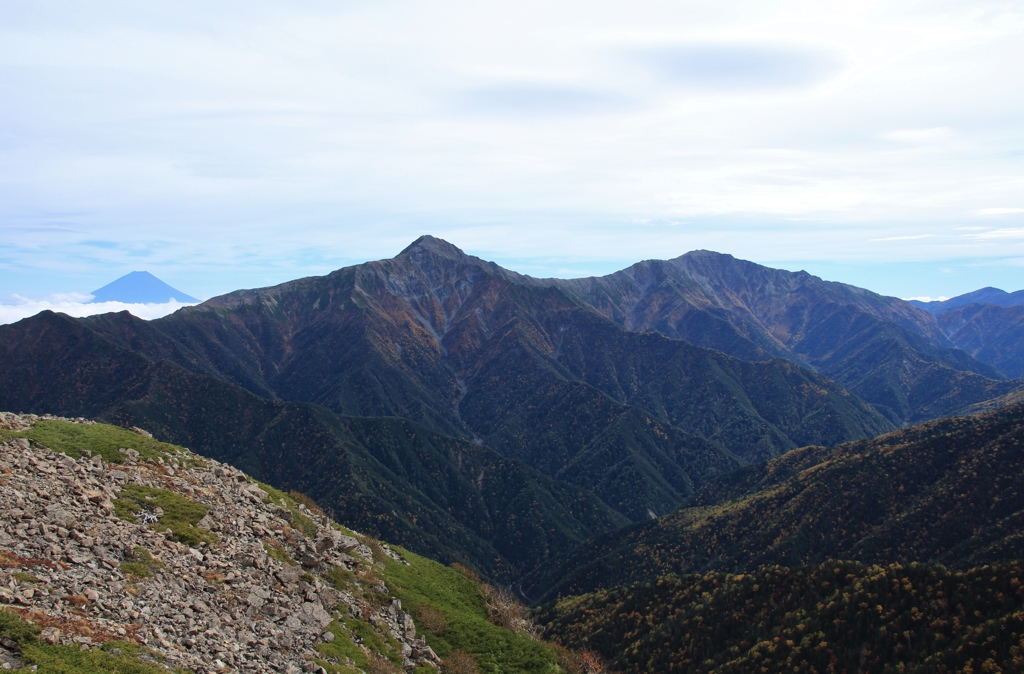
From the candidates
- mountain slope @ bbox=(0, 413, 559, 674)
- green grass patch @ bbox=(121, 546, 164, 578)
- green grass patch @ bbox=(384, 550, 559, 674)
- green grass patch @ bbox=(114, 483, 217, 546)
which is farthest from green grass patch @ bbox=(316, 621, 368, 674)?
green grass patch @ bbox=(384, 550, 559, 674)

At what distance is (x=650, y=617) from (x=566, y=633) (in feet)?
60.6

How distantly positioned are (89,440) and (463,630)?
144 ft

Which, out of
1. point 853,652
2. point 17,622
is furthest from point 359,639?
point 853,652

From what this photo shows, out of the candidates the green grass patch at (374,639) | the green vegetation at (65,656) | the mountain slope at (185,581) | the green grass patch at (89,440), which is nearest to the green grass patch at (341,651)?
the mountain slope at (185,581)

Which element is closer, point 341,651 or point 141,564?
point 141,564

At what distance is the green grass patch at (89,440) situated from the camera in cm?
5534

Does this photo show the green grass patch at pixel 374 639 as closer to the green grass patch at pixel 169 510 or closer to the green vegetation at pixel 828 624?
the green grass patch at pixel 169 510

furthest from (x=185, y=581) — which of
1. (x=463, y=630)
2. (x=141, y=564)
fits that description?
(x=463, y=630)

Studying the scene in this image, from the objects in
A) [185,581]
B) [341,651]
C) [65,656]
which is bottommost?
[341,651]

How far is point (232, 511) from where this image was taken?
59125 millimetres

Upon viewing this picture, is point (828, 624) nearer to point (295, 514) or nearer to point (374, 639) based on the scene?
point (374, 639)

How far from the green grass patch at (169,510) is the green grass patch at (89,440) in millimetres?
6587

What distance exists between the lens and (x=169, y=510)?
52312 millimetres

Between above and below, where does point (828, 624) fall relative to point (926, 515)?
above
